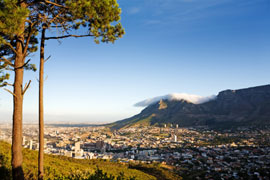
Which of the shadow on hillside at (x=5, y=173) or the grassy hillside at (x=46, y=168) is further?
the grassy hillside at (x=46, y=168)

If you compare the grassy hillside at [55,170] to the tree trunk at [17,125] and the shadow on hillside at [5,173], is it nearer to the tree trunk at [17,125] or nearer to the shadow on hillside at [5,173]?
the shadow on hillside at [5,173]

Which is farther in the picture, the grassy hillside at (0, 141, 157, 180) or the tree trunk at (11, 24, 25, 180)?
the grassy hillside at (0, 141, 157, 180)

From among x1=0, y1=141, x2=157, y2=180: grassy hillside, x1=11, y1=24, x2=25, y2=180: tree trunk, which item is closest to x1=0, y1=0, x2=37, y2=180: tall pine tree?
x1=11, y1=24, x2=25, y2=180: tree trunk

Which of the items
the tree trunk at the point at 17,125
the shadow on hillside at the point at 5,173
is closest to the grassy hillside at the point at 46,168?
the shadow on hillside at the point at 5,173

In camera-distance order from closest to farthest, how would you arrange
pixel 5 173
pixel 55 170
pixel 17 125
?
pixel 17 125 < pixel 5 173 < pixel 55 170

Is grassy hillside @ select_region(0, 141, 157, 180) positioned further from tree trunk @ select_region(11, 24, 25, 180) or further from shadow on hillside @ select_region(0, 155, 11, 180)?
tree trunk @ select_region(11, 24, 25, 180)

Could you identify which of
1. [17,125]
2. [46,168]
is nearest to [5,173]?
[17,125]

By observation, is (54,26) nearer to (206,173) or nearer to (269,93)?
(206,173)

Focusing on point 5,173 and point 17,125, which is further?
point 5,173

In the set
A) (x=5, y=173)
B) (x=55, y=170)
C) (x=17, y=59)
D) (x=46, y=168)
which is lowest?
(x=55, y=170)

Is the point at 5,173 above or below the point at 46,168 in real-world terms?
above

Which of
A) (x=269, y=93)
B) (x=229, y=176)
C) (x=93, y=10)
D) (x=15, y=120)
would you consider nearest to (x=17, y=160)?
(x=15, y=120)

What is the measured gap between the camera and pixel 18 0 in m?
7.48

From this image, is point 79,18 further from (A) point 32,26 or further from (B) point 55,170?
(B) point 55,170
